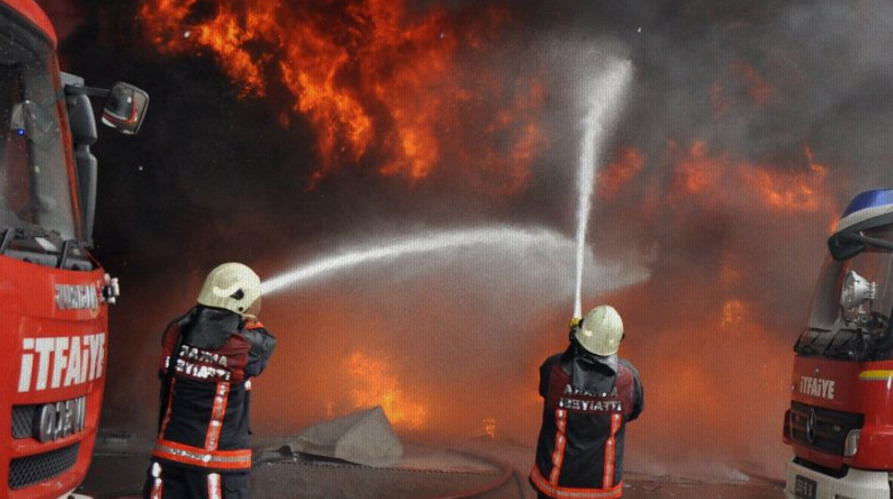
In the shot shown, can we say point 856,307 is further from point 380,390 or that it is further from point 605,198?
point 380,390

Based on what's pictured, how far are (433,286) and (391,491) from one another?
6.36 meters

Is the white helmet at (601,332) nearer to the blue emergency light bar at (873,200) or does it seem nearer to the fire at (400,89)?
the blue emergency light bar at (873,200)

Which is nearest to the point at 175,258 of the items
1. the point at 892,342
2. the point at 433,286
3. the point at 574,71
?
the point at 433,286

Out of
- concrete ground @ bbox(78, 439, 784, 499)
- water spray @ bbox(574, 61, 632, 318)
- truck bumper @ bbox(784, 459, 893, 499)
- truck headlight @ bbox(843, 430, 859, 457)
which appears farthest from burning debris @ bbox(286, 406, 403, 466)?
water spray @ bbox(574, 61, 632, 318)

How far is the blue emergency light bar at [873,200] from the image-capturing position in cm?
597

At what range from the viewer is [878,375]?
17.6 ft

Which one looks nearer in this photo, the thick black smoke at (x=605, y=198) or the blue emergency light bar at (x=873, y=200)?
the blue emergency light bar at (x=873, y=200)

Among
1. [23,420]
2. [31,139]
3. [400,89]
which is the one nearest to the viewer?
[23,420]

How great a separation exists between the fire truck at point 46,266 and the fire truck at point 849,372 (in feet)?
14.3

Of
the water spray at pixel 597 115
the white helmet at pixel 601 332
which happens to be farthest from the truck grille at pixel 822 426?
the water spray at pixel 597 115

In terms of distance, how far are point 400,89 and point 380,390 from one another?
4832mm

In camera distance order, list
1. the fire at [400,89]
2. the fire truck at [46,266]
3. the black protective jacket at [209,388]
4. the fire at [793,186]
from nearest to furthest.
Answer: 1. the fire truck at [46,266]
2. the black protective jacket at [209,388]
3. the fire at [793,186]
4. the fire at [400,89]

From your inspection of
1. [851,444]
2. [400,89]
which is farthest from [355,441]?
[400,89]

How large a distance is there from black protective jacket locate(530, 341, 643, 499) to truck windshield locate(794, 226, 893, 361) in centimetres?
157
